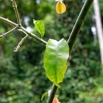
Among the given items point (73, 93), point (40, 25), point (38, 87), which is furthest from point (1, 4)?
point (40, 25)

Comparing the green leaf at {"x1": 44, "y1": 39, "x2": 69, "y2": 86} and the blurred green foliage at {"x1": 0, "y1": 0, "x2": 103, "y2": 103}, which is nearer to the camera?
the green leaf at {"x1": 44, "y1": 39, "x2": 69, "y2": 86}

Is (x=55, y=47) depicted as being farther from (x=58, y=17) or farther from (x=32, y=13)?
(x=32, y=13)

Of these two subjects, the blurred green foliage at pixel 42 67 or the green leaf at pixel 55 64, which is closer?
the green leaf at pixel 55 64

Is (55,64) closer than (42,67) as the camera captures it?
Yes

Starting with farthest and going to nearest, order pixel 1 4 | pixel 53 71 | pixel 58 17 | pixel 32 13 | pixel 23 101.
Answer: pixel 32 13 < pixel 1 4 < pixel 58 17 < pixel 23 101 < pixel 53 71

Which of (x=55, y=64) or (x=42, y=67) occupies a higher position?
(x=55, y=64)

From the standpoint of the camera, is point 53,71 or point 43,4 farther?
point 43,4

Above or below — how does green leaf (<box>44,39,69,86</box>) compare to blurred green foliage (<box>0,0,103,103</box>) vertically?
above

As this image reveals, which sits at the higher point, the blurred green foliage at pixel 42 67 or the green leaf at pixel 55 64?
the green leaf at pixel 55 64
